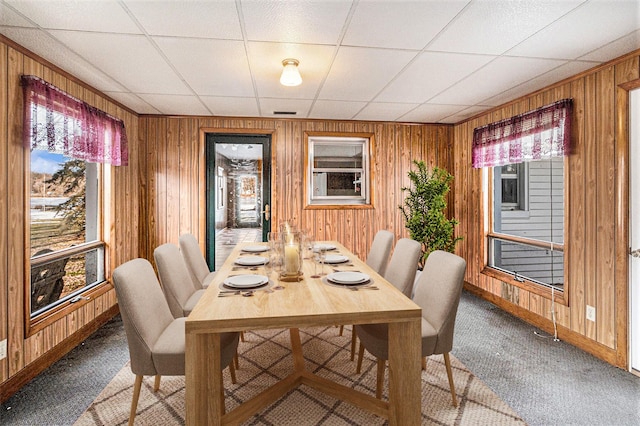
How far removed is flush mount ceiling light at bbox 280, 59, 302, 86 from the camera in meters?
2.48

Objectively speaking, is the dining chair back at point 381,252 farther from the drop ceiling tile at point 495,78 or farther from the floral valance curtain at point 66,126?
the floral valance curtain at point 66,126

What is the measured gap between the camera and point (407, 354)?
1.59 metres

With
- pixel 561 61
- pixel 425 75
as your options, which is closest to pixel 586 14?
pixel 561 61

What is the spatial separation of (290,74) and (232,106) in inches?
64.6

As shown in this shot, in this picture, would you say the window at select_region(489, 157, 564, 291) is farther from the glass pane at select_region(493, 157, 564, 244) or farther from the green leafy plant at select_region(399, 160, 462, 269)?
the green leafy plant at select_region(399, 160, 462, 269)

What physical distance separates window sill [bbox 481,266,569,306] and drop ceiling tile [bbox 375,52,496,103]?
222cm

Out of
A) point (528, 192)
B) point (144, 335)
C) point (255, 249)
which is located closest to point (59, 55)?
point (255, 249)

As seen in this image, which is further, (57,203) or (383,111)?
(383,111)

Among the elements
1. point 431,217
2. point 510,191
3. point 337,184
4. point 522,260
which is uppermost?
point 337,184

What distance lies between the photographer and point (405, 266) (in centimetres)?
241

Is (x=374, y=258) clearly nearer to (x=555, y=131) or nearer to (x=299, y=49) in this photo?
(x=299, y=49)

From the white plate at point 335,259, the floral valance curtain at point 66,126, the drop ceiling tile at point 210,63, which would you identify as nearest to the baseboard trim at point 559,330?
the white plate at point 335,259

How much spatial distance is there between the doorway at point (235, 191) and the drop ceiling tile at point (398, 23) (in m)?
2.58

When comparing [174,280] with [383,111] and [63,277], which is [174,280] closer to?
[63,277]
